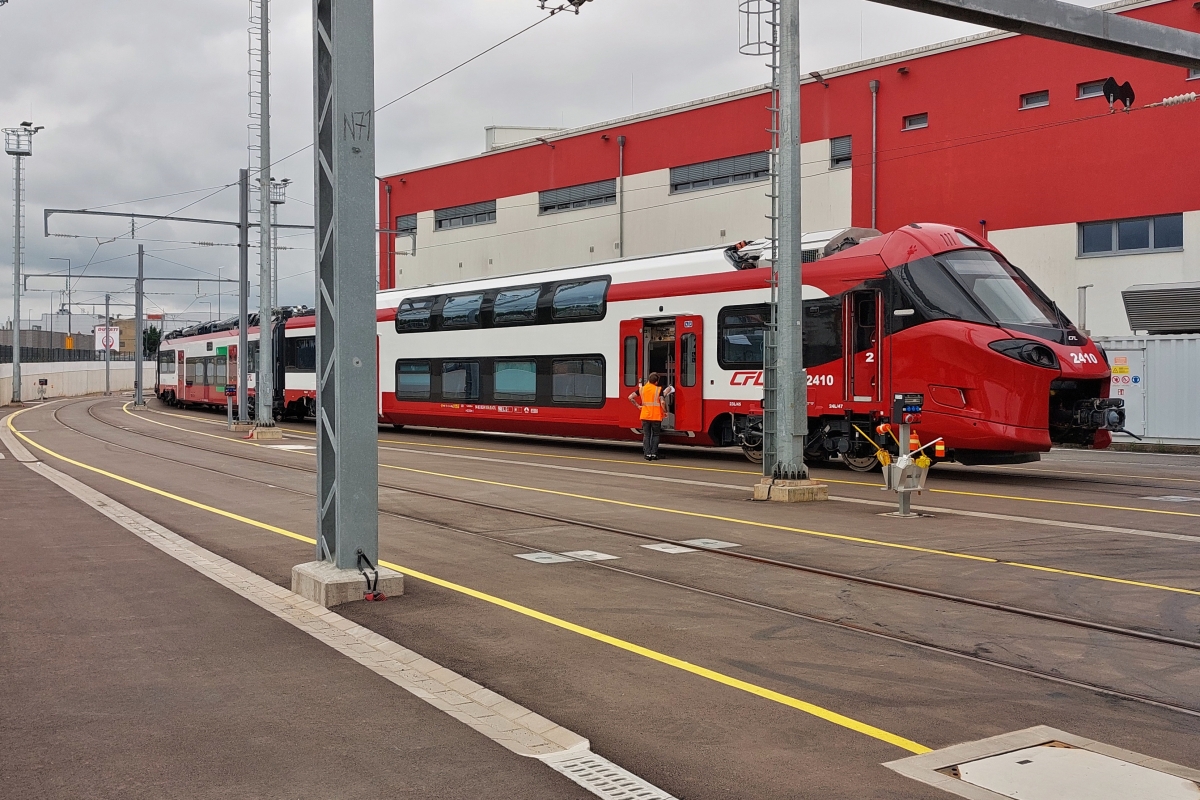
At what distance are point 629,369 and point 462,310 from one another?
23.0ft

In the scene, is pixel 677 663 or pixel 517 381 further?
pixel 517 381

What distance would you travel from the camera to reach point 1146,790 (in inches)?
179

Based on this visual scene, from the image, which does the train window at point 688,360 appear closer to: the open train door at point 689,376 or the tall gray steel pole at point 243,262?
the open train door at point 689,376

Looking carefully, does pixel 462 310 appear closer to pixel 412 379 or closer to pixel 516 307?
pixel 516 307

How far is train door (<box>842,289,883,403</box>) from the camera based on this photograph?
59.1 ft

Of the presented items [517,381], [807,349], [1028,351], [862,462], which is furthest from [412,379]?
[1028,351]

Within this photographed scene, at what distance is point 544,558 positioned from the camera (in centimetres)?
1042

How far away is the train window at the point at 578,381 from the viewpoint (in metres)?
24.0

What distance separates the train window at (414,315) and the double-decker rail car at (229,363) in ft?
9.45

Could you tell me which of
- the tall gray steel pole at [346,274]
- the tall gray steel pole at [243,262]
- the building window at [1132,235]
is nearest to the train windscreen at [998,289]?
the tall gray steel pole at [346,274]

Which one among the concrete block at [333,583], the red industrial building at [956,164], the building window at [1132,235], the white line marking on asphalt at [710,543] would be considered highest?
the red industrial building at [956,164]

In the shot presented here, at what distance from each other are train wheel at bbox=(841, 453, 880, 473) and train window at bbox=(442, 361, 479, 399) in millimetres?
11286

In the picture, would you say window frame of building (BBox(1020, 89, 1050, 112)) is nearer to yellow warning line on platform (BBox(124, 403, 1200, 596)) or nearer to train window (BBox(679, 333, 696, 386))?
train window (BBox(679, 333, 696, 386))

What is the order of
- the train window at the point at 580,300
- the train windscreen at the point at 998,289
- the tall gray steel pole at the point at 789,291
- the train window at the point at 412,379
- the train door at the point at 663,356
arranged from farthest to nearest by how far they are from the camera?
the train window at the point at 412,379, the train window at the point at 580,300, the train door at the point at 663,356, the train windscreen at the point at 998,289, the tall gray steel pole at the point at 789,291
